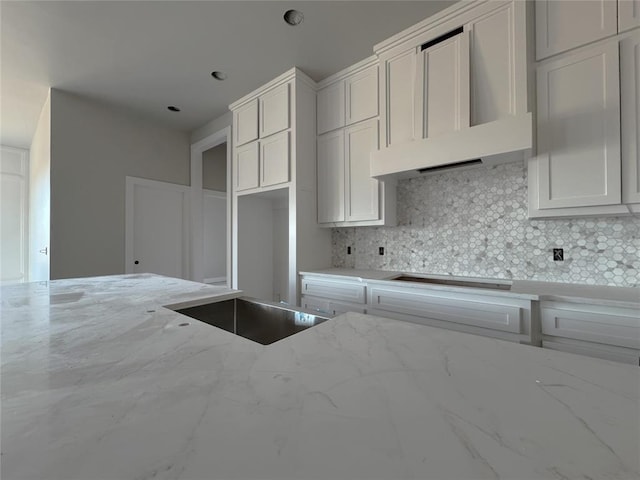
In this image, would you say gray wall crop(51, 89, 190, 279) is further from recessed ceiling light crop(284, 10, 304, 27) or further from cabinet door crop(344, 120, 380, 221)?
cabinet door crop(344, 120, 380, 221)

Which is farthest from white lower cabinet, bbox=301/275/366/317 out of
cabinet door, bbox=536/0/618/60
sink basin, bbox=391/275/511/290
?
cabinet door, bbox=536/0/618/60

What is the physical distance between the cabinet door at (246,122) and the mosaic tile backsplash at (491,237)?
1592 mm

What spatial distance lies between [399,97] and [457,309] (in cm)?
163

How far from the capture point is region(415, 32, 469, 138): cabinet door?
1.90m

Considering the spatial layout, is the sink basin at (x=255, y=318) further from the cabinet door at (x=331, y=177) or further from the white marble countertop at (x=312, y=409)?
the cabinet door at (x=331, y=177)

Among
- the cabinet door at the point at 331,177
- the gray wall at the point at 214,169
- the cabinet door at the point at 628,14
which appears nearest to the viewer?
the cabinet door at the point at 628,14

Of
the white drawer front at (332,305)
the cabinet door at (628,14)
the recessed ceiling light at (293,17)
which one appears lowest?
the white drawer front at (332,305)

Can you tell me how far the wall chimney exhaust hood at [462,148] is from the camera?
1.64m

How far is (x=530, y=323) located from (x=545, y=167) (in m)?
0.94

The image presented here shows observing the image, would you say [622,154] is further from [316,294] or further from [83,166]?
[83,166]

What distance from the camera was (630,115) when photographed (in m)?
1.49

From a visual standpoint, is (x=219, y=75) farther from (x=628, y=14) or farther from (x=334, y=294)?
(x=628, y=14)

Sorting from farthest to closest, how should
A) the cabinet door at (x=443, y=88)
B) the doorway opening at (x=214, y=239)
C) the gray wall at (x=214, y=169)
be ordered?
1. the doorway opening at (x=214, y=239)
2. the gray wall at (x=214, y=169)
3. the cabinet door at (x=443, y=88)

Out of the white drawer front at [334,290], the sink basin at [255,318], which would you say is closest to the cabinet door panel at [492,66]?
the white drawer front at [334,290]
